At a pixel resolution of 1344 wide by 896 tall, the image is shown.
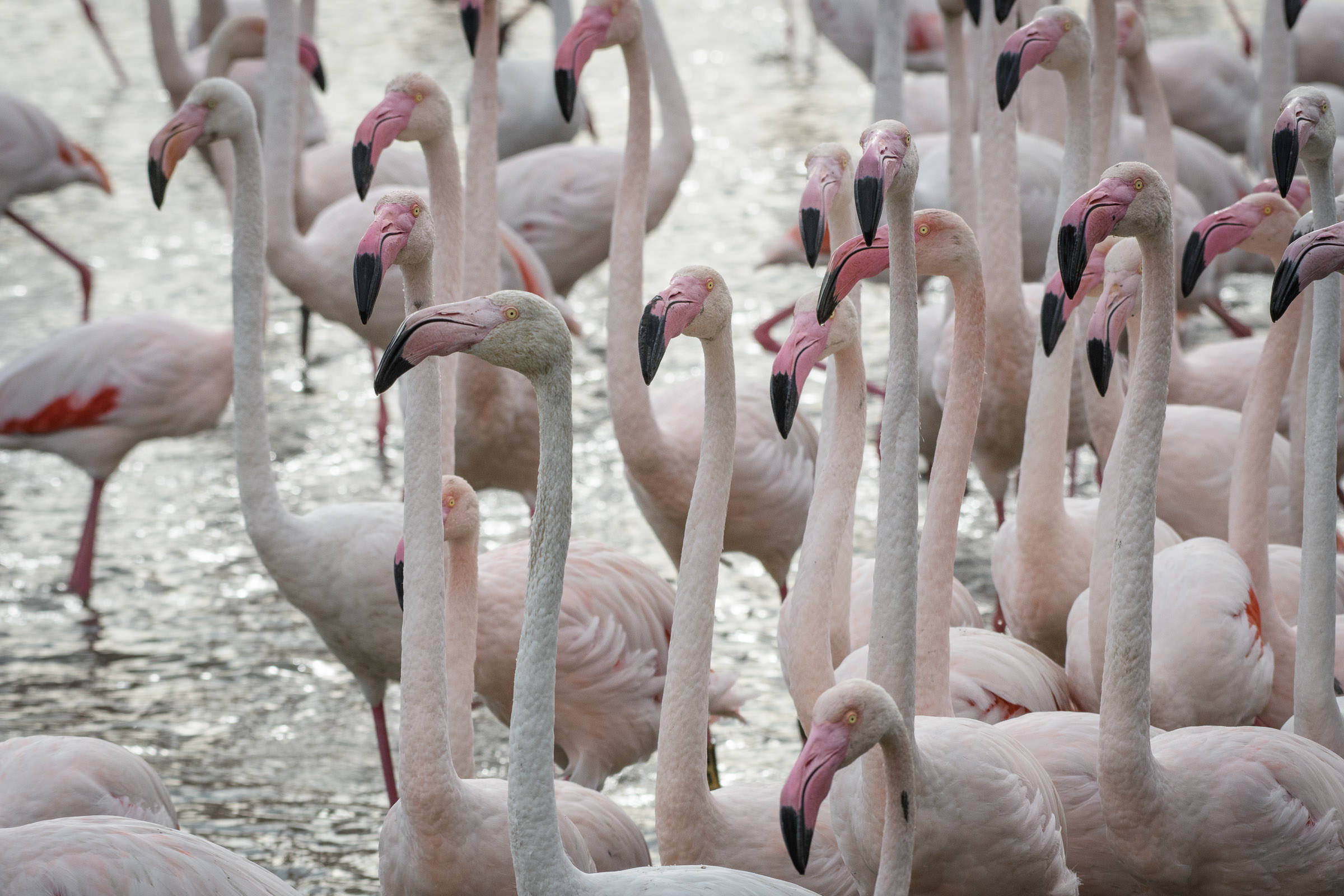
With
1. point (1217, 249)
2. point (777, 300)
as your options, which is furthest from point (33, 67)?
point (1217, 249)

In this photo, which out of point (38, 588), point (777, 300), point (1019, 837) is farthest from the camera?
point (777, 300)

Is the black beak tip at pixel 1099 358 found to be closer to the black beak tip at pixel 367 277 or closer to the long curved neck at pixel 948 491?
the long curved neck at pixel 948 491

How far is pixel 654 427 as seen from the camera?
4.76m

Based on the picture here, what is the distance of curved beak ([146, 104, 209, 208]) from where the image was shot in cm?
464

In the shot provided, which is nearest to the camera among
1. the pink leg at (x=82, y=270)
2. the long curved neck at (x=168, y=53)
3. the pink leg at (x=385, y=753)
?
the pink leg at (x=385, y=753)

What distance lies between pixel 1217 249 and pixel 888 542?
51.5 inches

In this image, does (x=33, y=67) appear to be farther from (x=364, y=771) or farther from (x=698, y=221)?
(x=364, y=771)

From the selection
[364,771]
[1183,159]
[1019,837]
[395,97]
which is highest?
[395,97]

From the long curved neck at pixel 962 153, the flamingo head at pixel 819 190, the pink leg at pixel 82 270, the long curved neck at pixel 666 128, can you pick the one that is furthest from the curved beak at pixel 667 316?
the pink leg at pixel 82 270

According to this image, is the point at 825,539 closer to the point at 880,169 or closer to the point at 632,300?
the point at 880,169

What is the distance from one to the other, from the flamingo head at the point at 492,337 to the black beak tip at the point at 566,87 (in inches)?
83.3

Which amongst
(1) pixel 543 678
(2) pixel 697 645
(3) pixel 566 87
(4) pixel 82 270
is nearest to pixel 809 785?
(1) pixel 543 678

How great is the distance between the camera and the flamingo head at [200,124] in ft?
15.2

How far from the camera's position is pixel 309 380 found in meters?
7.70
